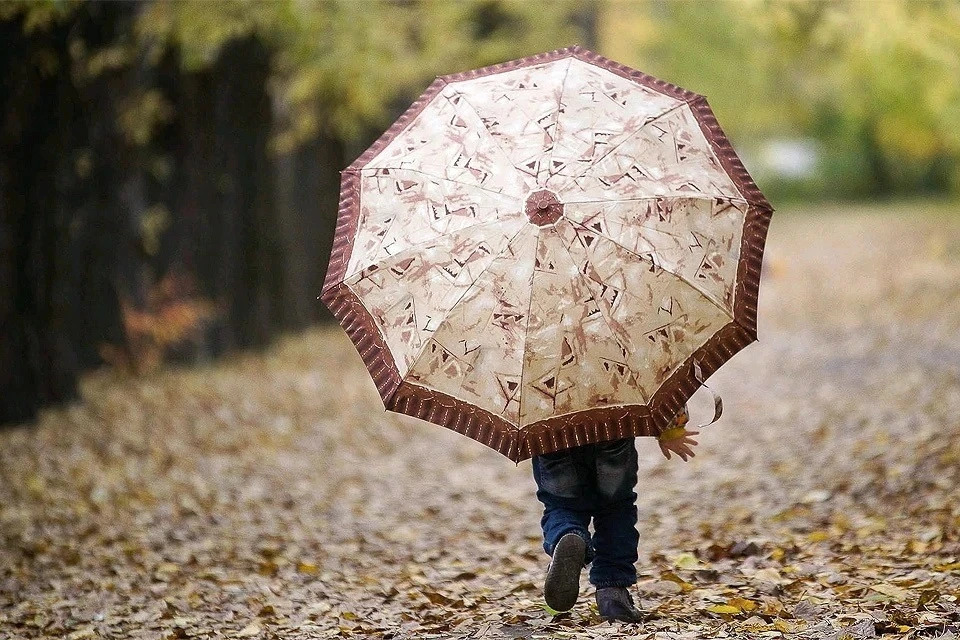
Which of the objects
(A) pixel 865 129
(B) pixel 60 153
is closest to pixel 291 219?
(B) pixel 60 153

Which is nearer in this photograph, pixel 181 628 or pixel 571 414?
A: pixel 571 414

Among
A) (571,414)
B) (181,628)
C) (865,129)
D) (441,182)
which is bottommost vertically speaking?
(181,628)

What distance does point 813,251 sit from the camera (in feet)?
79.9

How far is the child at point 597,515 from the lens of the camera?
4.05 metres

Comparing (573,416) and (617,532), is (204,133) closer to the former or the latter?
(617,532)

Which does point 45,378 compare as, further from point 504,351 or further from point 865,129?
point 865,129

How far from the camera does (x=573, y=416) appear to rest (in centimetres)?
374

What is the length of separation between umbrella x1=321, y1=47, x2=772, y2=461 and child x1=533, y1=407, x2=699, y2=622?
17.3 inches

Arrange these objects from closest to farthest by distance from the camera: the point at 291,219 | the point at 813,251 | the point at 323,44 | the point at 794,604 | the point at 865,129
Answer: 1. the point at 794,604
2. the point at 323,44
3. the point at 291,219
4. the point at 813,251
5. the point at 865,129

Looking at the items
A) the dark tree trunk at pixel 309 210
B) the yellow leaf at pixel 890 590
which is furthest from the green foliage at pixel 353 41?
the yellow leaf at pixel 890 590

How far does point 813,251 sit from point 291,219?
1240 centimetres

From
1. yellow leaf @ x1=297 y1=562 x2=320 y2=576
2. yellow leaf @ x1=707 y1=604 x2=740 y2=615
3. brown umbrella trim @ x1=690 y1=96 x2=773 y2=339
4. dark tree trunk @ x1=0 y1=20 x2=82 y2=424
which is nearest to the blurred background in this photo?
dark tree trunk @ x1=0 y1=20 x2=82 y2=424

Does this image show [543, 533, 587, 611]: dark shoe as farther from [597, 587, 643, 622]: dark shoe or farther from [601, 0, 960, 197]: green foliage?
[601, 0, 960, 197]: green foliage

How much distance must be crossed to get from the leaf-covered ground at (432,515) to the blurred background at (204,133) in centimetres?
90
